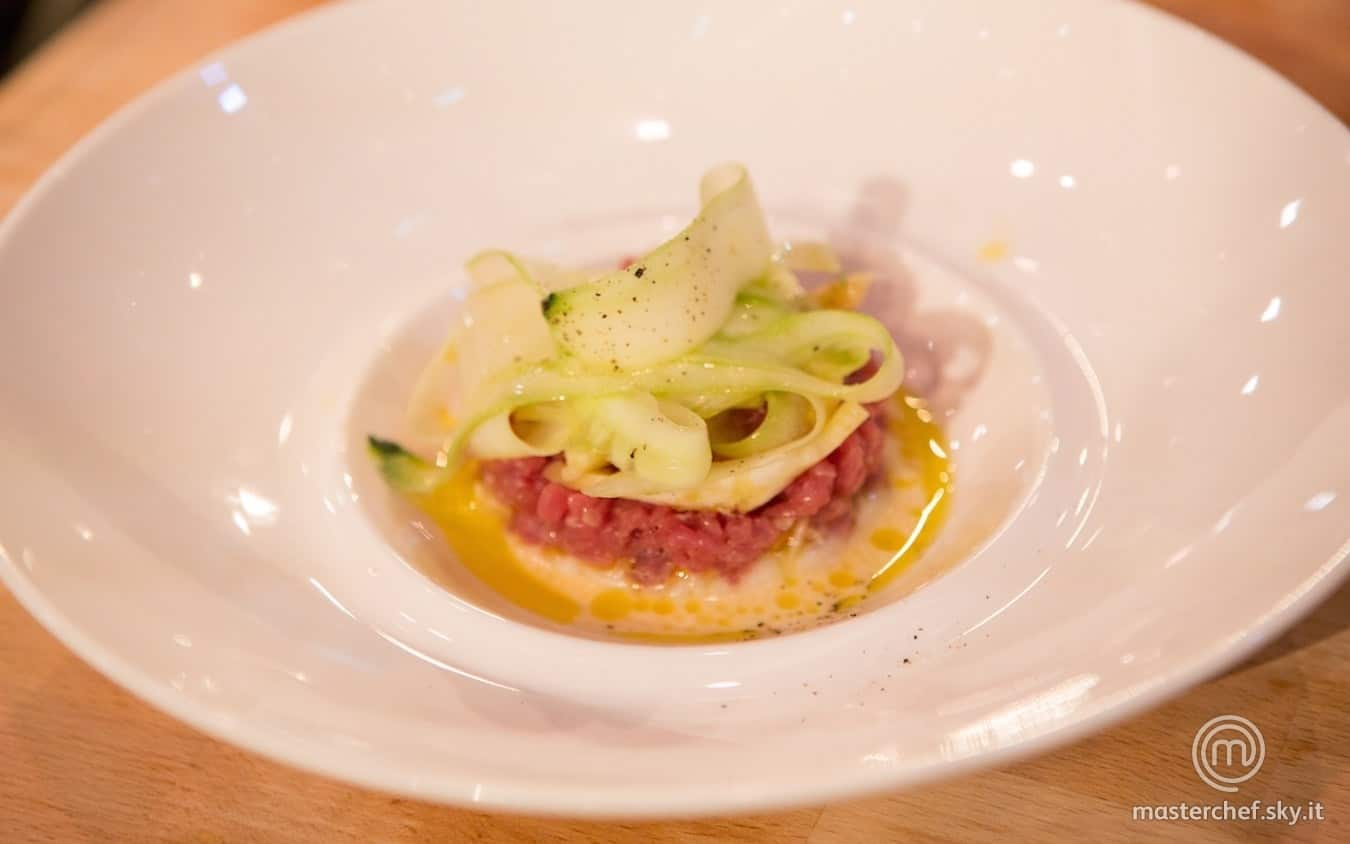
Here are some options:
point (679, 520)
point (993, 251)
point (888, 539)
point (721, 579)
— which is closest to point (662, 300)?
point (679, 520)

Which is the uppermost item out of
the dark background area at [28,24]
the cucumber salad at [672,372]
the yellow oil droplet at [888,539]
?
the dark background area at [28,24]

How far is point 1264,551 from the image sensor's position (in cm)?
119

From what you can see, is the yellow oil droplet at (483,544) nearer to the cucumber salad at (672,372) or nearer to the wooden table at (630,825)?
the cucumber salad at (672,372)

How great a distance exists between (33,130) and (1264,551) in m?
2.90

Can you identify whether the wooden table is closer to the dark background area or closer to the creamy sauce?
the creamy sauce

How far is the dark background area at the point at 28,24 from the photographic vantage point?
3797 millimetres

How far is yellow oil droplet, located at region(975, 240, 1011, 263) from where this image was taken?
2018mm

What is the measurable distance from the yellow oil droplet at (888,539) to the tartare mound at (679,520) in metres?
0.05

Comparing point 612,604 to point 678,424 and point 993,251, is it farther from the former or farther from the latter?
point 993,251

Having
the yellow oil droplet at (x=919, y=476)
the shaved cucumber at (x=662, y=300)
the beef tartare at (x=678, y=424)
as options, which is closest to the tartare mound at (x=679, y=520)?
the beef tartare at (x=678, y=424)

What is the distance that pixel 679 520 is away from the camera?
1.80 meters

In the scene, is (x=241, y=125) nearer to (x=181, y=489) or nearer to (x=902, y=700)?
(x=181, y=489)

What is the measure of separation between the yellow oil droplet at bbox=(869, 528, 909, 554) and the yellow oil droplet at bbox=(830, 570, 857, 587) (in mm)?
89

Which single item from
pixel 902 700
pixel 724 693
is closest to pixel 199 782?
pixel 724 693
